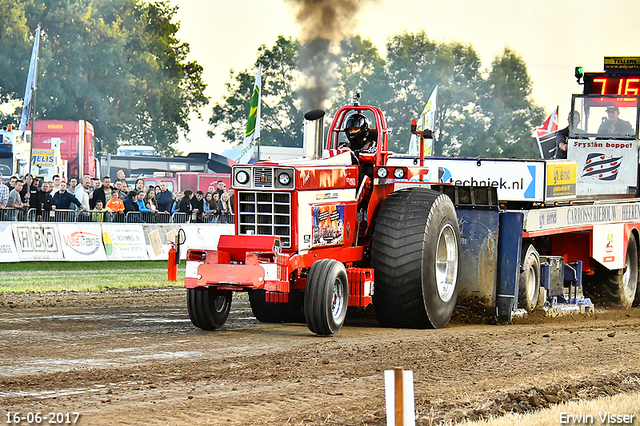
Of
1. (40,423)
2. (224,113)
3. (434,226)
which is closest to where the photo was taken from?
(40,423)

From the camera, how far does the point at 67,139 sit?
32.8 meters

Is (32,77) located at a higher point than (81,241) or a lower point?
higher

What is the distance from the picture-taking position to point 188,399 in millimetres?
6422

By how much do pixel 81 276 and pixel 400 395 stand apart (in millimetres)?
14578

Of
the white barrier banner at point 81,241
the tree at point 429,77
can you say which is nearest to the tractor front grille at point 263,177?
the white barrier banner at point 81,241

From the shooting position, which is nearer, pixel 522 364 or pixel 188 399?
pixel 188 399

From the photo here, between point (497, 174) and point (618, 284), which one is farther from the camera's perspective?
point (618, 284)

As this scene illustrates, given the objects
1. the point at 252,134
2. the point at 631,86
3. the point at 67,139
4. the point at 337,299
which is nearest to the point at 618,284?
the point at 631,86

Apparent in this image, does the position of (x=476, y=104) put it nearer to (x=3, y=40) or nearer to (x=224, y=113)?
(x=224, y=113)

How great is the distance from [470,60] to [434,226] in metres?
56.3

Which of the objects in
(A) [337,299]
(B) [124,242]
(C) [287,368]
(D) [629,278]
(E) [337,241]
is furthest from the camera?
(B) [124,242]

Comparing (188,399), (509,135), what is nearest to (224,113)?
(509,135)

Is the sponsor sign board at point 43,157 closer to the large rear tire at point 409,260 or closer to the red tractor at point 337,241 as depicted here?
the red tractor at point 337,241

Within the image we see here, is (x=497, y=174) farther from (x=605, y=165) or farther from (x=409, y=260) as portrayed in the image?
(x=605, y=165)
